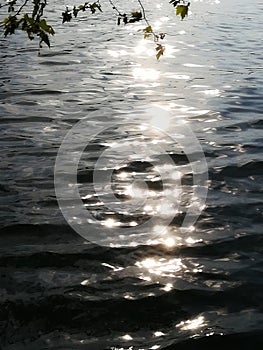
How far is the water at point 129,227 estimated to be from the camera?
15.8 feet

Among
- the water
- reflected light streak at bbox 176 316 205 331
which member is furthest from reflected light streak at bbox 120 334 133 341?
reflected light streak at bbox 176 316 205 331

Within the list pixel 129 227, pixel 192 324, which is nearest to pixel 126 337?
pixel 192 324

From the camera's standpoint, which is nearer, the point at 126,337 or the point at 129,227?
the point at 126,337

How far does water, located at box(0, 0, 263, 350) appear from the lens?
4.83m

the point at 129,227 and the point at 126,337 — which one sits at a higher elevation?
the point at 129,227

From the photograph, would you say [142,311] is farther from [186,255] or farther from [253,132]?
[253,132]

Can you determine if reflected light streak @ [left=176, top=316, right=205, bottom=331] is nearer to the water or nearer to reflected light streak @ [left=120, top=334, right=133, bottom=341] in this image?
the water

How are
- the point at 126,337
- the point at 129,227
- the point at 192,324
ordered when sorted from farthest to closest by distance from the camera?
the point at 129,227 → the point at 192,324 → the point at 126,337

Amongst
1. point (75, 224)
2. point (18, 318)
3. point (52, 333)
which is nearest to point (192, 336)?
point (52, 333)

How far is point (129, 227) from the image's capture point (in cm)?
677

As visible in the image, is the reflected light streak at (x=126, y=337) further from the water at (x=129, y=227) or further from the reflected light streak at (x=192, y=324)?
the reflected light streak at (x=192, y=324)

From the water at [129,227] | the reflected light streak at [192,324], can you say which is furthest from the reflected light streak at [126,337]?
the reflected light streak at [192,324]

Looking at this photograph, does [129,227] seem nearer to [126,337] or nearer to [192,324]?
[192,324]

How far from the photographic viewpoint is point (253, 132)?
1117 centimetres
